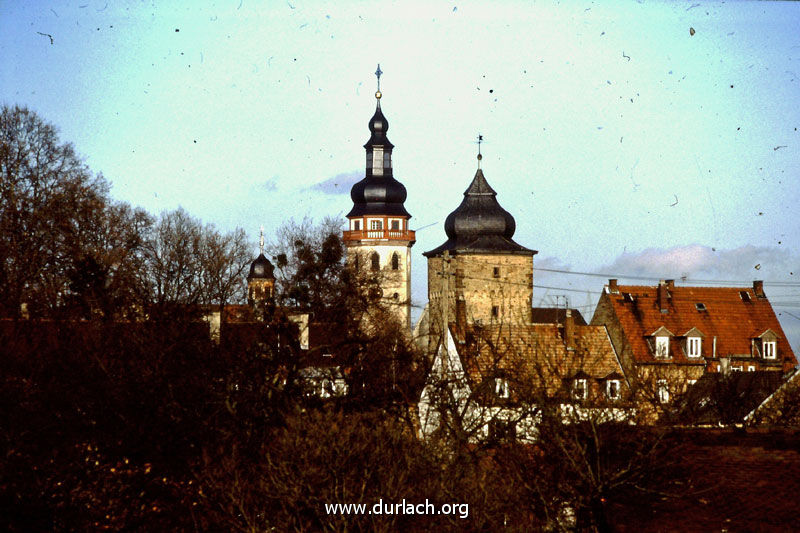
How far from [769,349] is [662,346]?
6401 mm

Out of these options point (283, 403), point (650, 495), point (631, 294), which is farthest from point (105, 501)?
point (631, 294)

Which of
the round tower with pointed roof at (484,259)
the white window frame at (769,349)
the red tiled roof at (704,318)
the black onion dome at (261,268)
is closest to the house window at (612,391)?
the red tiled roof at (704,318)

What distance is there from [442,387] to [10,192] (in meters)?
18.6

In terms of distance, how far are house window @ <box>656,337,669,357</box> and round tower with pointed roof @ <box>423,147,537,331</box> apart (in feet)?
39.8

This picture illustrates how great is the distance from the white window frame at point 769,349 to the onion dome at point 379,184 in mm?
39784

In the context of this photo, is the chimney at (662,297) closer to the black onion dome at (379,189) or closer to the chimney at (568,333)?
the chimney at (568,333)

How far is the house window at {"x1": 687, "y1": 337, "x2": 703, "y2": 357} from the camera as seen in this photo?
59.3 meters

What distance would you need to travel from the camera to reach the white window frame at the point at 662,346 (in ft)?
190

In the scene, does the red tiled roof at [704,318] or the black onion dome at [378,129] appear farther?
the black onion dome at [378,129]

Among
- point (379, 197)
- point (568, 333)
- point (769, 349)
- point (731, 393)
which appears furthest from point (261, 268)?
point (731, 393)

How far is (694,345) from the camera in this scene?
5950 cm

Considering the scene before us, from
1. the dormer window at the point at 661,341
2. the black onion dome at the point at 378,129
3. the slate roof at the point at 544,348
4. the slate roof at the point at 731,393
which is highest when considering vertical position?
the black onion dome at the point at 378,129

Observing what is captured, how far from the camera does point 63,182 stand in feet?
132

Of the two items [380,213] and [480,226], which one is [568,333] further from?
[380,213]
